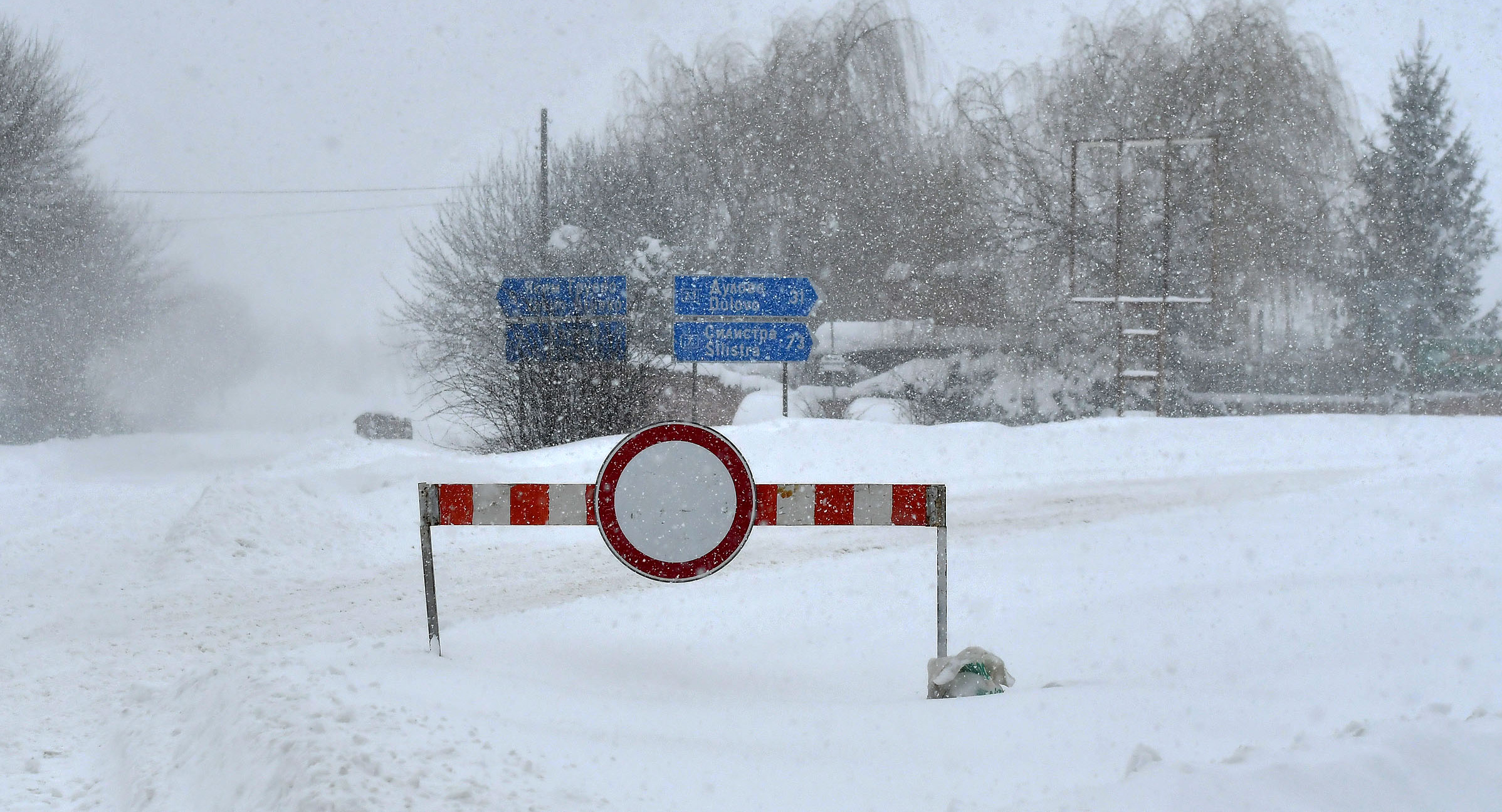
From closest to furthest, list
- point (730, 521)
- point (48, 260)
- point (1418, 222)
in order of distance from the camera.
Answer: point (730, 521), point (48, 260), point (1418, 222)

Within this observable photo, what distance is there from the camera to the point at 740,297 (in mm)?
17344

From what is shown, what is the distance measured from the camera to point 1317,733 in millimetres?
3539

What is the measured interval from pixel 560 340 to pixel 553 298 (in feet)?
1.97

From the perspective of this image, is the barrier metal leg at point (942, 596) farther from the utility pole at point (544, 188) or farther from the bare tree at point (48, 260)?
the bare tree at point (48, 260)

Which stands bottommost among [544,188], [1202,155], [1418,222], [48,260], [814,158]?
[48,260]

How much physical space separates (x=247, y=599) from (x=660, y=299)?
58.5 ft

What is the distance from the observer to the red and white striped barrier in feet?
14.0

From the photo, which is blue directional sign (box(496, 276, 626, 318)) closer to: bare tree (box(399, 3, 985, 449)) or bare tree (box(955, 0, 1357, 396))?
bare tree (box(399, 3, 985, 449))

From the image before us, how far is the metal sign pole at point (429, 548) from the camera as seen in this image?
4496 mm

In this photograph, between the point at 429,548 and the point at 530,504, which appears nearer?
the point at 530,504

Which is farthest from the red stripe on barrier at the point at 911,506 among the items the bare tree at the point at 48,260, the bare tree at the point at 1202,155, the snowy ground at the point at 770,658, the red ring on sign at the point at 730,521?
the bare tree at the point at 48,260

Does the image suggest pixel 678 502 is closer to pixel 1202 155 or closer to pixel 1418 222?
pixel 1202 155

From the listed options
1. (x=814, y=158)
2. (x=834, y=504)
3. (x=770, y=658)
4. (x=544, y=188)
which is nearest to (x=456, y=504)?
(x=834, y=504)

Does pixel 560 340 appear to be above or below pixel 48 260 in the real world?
below
